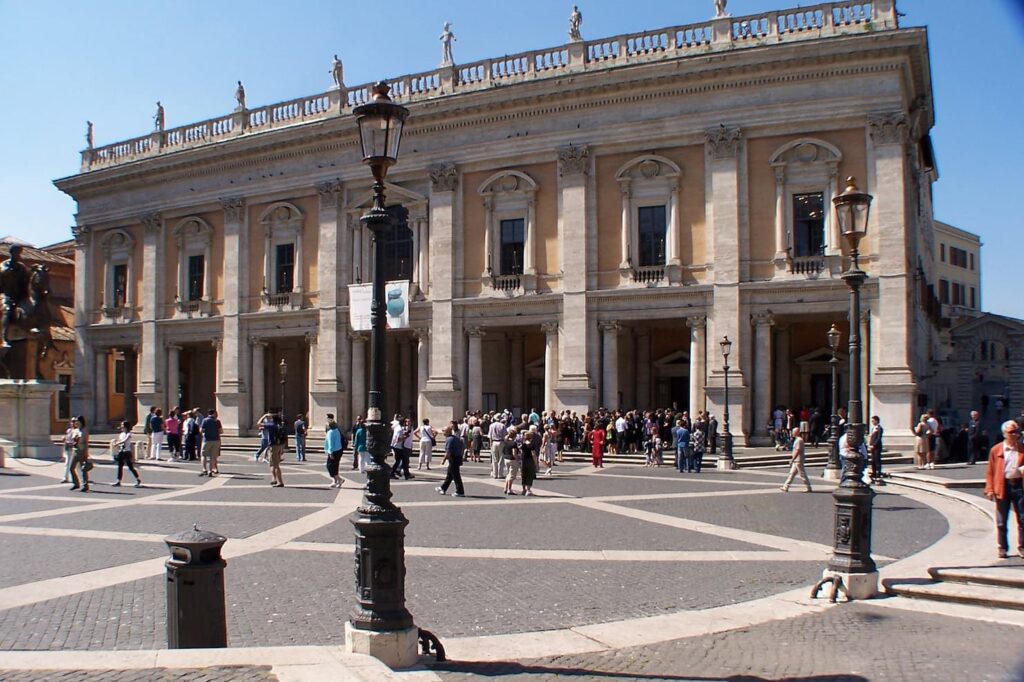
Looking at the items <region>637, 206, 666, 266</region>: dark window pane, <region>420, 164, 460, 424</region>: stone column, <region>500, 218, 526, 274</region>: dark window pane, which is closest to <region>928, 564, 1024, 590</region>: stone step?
<region>637, 206, 666, 266</region>: dark window pane

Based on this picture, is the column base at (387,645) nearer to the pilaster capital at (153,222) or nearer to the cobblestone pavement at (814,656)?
the cobblestone pavement at (814,656)

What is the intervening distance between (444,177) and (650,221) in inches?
333

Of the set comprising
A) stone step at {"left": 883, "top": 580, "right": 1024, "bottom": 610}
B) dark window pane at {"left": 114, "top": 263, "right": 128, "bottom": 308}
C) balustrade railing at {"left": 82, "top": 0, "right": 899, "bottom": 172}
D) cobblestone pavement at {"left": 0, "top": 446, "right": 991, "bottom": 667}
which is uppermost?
balustrade railing at {"left": 82, "top": 0, "right": 899, "bottom": 172}

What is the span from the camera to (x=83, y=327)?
46562 mm

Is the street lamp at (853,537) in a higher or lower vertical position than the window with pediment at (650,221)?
lower

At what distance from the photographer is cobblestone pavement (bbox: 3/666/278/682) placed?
6.34 m

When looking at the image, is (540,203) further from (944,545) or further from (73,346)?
(73,346)

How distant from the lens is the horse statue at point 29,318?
28.5 m

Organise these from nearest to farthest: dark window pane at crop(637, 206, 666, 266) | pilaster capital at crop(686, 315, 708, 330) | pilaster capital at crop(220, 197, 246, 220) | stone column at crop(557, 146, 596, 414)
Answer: pilaster capital at crop(686, 315, 708, 330), dark window pane at crop(637, 206, 666, 266), stone column at crop(557, 146, 596, 414), pilaster capital at crop(220, 197, 246, 220)

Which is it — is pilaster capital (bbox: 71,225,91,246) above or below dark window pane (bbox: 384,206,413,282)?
above

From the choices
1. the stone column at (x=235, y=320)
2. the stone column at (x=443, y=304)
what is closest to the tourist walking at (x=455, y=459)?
the stone column at (x=443, y=304)

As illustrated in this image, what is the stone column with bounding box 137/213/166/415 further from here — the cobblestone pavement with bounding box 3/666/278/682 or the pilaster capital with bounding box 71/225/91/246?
the cobblestone pavement with bounding box 3/666/278/682

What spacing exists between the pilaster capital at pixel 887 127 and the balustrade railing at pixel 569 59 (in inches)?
109

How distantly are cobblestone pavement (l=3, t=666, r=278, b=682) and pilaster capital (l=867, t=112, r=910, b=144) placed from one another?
91.5 ft
